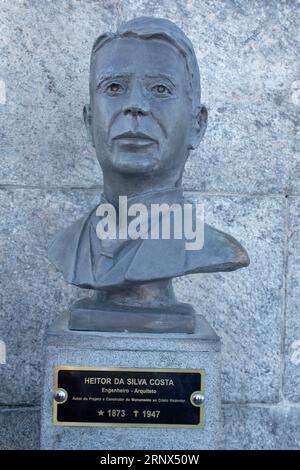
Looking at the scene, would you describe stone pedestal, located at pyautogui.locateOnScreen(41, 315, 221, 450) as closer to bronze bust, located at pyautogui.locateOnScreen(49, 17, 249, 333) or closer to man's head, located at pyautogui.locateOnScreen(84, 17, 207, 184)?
bronze bust, located at pyautogui.locateOnScreen(49, 17, 249, 333)

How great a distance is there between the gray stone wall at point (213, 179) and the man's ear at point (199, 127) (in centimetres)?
94

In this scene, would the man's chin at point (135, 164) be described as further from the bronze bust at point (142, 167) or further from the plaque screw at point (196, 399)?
the plaque screw at point (196, 399)

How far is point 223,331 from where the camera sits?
12.5ft

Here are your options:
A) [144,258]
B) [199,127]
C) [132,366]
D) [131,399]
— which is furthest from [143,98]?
[131,399]

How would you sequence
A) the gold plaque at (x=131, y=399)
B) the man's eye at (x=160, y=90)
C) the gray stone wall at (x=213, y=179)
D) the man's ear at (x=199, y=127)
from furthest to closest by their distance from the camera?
the gray stone wall at (x=213, y=179), the man's ear at (x=199, y=127), the man's eye at (x=160, y=90), the gold plaque at (x=131, y=399)

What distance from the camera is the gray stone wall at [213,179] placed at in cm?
381

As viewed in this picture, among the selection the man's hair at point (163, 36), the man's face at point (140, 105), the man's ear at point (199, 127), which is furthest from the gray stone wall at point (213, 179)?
the man's face at point (140, 105)

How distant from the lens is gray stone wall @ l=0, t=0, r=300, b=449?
3.81 meters

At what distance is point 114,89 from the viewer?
8.91 ft

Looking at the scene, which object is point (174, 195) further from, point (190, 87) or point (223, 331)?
point (223, 331)

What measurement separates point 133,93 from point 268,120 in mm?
1445

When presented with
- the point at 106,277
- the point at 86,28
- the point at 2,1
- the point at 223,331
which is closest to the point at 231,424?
the point at 223,331

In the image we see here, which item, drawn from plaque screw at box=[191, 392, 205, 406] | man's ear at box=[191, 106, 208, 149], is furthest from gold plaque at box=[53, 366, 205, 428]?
man's ear at box=[191, 106, 208, 149]

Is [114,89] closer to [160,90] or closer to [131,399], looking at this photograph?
[160,90]
